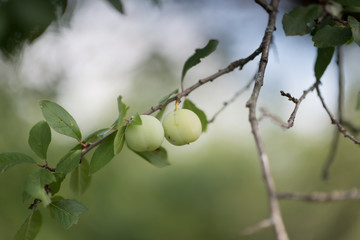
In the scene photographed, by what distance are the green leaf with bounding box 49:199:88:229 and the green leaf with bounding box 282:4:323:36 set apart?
50cm

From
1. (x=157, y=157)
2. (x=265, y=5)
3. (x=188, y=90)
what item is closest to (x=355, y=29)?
(x=265, y=5)

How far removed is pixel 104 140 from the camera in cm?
65

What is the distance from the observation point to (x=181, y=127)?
25.3 inches

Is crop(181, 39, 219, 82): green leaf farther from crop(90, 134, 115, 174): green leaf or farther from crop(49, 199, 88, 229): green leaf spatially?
crop(49, 199, 88, 229): green leaf

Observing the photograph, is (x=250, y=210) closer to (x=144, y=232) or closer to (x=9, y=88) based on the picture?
(x=144, y=232)

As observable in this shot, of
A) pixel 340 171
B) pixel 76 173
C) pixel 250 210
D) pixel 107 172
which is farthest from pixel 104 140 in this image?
pixel 250 210

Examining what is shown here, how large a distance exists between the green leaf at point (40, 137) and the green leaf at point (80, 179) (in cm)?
9

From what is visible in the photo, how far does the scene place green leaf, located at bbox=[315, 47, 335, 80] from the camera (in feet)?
2.32

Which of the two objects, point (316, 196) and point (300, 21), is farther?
point (300, 21)

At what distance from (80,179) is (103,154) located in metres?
0.12

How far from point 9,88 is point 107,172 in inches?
165

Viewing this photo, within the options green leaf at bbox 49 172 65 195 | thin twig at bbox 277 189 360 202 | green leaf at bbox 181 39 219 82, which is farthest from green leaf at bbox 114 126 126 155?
thin twig at bbox 277 189 360 202

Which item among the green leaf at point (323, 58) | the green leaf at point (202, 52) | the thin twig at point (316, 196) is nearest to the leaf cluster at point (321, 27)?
the green leaf at point (323, 58)

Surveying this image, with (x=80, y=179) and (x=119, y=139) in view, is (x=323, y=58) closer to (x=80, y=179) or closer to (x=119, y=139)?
(x=119, y=139)
